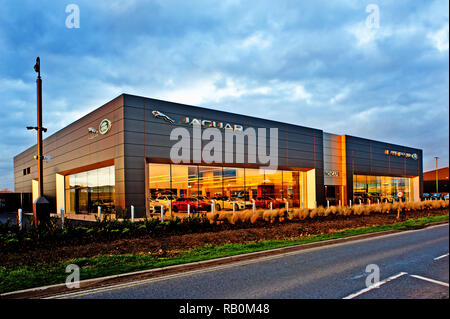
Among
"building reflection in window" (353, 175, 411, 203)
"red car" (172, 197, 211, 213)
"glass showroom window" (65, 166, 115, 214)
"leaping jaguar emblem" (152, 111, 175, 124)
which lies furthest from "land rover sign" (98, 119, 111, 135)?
"building reflection in window" (353, 175, 411, 203)

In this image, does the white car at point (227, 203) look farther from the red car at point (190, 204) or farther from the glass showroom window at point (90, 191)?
the glass showroom window at point (90, 191)

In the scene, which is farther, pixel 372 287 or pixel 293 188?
pixel 293 188

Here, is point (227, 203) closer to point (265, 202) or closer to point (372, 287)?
point (265, 202)

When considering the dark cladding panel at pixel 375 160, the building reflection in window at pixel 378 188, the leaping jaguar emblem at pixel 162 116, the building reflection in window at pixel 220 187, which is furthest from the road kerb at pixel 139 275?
the building reflection in window at pixel 378 188

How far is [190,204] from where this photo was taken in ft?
78.6

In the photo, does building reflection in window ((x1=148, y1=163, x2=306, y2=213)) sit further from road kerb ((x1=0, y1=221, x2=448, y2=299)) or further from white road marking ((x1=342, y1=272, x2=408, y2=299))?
white road marking ((x1=342, y1=272, x2=408, y2=299))

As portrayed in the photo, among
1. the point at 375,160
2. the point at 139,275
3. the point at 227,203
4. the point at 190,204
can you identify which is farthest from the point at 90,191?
the point at 375,160

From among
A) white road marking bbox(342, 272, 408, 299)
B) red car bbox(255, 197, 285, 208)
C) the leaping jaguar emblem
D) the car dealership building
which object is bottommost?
red car bbox(255, 197, 285, 208)

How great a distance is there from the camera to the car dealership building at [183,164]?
2138 centimetres

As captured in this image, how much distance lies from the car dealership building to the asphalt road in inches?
540

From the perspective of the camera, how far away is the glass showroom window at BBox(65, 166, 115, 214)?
78.9ft

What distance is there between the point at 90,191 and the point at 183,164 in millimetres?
9930

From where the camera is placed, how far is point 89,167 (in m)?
26.5
